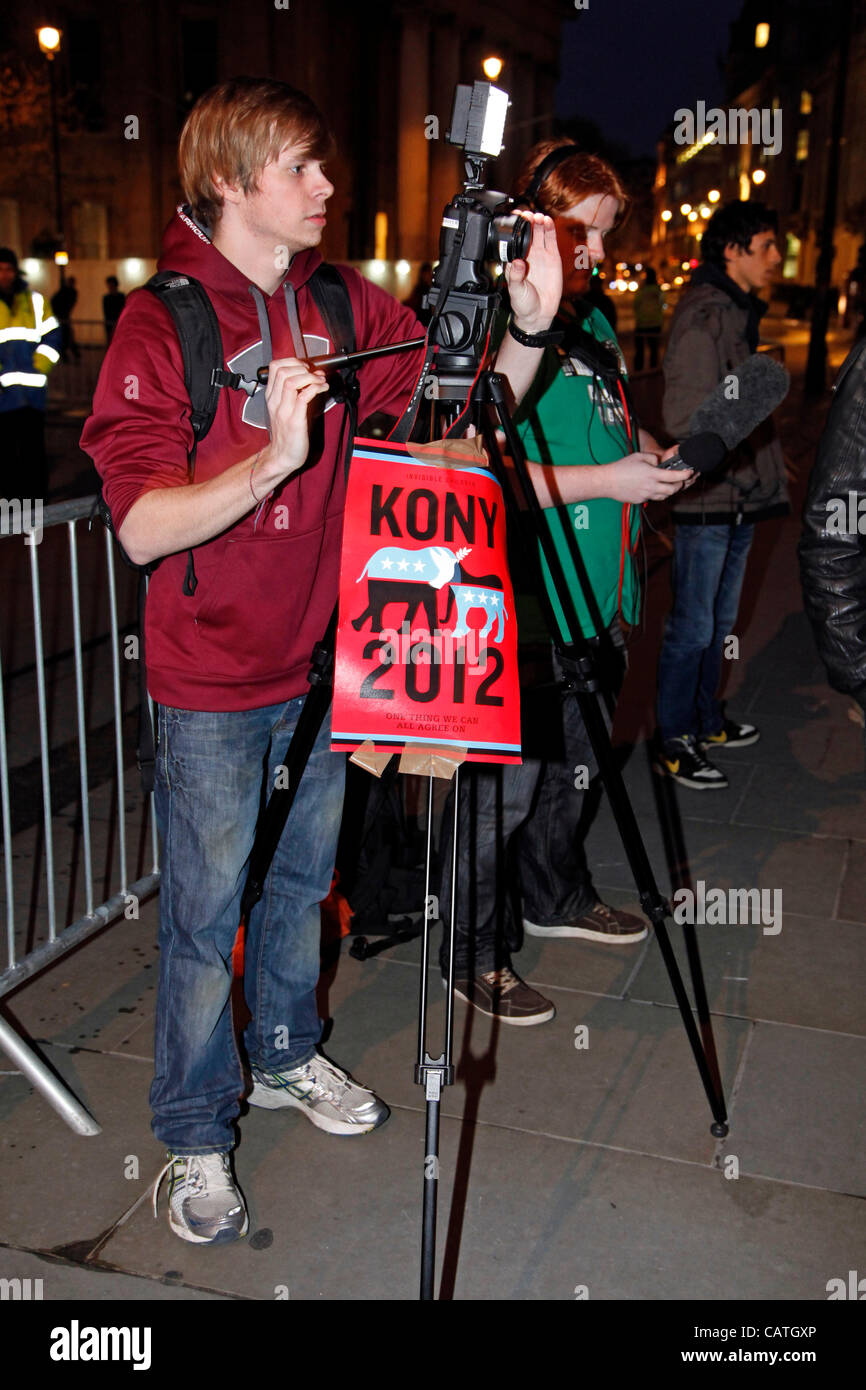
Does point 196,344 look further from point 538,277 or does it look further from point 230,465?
point 538,277

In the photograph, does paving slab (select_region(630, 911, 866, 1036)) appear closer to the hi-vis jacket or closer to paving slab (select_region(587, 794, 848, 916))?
paving slab (select_region(587, 794, 848, 916))

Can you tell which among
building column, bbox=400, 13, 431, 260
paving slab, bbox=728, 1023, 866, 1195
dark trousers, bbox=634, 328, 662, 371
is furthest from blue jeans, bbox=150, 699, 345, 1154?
building column, bbox=400, 13, 431, 260

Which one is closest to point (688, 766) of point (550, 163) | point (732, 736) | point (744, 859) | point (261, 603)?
point (732, 736)

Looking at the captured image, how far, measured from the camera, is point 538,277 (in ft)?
8.45

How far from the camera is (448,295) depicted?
95.5 inches

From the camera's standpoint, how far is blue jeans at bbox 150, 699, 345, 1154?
2750 millimetres

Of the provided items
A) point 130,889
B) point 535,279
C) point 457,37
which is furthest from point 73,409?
point 457,37

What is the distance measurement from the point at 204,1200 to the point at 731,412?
2.12 meters

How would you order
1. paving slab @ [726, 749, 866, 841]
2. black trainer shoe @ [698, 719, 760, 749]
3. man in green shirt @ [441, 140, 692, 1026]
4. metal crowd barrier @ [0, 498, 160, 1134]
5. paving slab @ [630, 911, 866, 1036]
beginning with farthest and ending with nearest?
black trainer shoe @ [698, 719, 760, 749] → paving slab @ [726, 749, 866, 841] → paving slab @ [630, 911, 866, 1036] → metal crowd barrier @ [0, 498, 160, 1134] → man in green shirt @ [441, 140, 692, 1026]

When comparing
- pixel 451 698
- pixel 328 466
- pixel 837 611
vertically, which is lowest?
pixel 451 698

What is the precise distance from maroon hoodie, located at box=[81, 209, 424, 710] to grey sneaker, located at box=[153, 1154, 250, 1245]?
1.07 metres

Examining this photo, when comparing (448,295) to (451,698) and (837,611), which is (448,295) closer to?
(451,698)

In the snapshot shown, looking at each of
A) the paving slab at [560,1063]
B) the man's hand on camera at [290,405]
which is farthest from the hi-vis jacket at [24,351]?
the man's hand on camera at [290,405]
